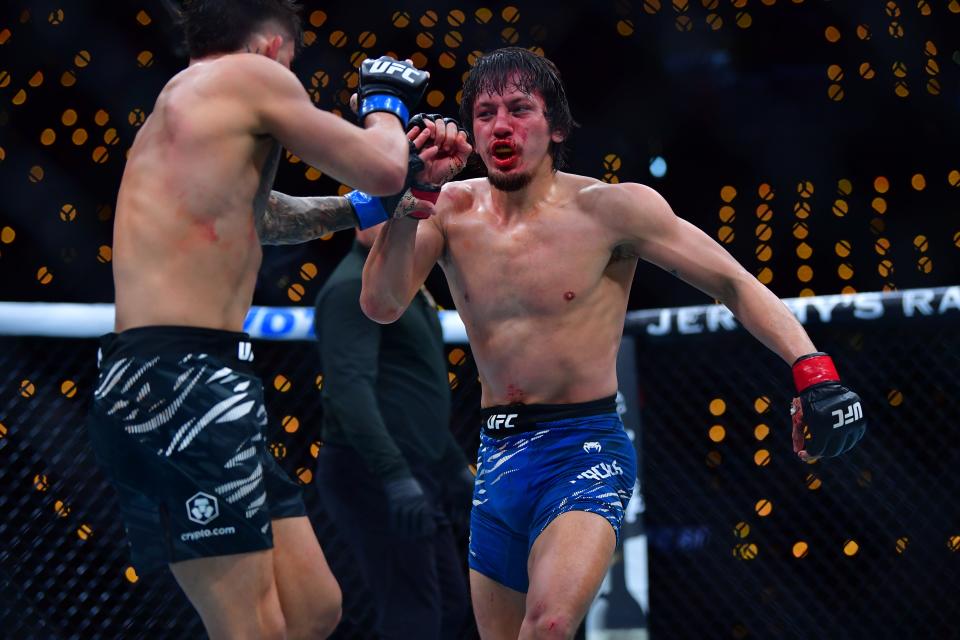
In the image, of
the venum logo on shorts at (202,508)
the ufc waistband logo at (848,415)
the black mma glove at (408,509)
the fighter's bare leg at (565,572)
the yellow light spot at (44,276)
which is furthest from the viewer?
the yellow light spot at (44,276)

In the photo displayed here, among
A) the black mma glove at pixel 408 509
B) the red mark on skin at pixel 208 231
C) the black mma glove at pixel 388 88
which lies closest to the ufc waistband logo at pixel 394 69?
the black mma glove at pixel 388 88

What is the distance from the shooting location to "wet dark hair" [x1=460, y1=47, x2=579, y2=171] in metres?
1.89

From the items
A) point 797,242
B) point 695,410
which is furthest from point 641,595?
point 797,242

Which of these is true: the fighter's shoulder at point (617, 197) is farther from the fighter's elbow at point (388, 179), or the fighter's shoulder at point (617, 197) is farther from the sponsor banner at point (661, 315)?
the sponsor banner at point (661, 315)

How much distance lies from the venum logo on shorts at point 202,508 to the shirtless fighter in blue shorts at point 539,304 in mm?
469

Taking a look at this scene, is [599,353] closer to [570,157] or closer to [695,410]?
[695,410]

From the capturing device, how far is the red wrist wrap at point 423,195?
1.74m

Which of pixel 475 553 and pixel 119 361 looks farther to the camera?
pixel 475 553

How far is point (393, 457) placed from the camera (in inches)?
88.3

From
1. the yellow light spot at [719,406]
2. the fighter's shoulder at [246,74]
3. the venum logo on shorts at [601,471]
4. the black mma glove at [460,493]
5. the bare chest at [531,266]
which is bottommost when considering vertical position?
the black mma glove at [460,493]

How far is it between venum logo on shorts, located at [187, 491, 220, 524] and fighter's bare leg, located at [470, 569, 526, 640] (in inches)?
20.2

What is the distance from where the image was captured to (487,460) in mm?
1816

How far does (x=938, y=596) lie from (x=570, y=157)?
1.34 meters

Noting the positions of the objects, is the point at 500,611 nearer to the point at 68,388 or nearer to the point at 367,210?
the point at 367,210
